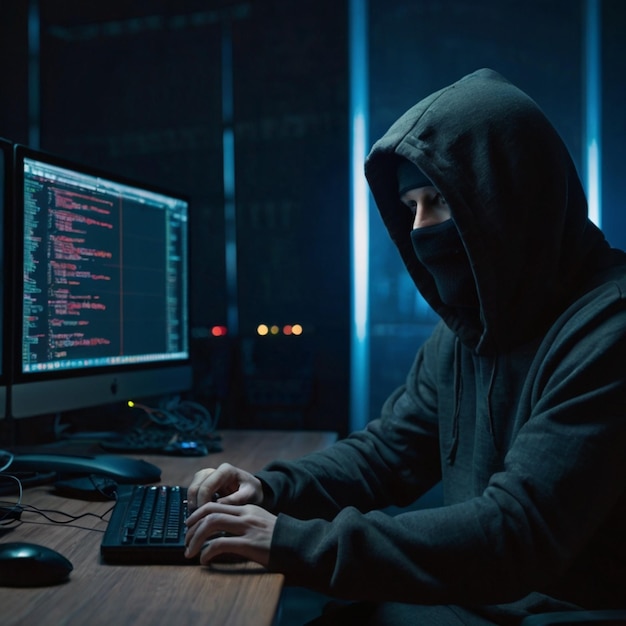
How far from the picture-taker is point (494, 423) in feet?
3.43

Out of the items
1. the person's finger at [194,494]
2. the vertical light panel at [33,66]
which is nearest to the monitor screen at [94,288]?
the person's finger at [194,494]

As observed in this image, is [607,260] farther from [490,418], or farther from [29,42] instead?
[29,42]

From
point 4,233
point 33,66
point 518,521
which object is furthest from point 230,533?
point 33,66

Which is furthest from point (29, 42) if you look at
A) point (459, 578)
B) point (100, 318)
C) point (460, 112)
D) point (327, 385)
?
point (459, 578)

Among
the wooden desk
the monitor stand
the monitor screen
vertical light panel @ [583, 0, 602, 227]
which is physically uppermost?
vertical light panel @ [583, 0, 602, 227]

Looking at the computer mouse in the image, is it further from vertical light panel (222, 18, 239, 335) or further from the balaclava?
vertical light panel (222, 18, 239, 335)

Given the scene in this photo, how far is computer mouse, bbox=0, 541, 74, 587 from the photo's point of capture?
69 cm

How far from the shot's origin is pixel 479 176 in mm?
994

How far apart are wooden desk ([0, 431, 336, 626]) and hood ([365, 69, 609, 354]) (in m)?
0.55

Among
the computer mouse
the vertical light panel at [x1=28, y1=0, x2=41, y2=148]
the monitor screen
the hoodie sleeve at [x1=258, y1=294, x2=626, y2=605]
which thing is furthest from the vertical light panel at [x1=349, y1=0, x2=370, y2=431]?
the computer mouse

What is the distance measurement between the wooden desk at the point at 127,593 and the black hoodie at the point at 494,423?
7 centimetres

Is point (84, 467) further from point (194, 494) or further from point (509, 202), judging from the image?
point (509, 202)

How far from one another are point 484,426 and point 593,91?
1.54m

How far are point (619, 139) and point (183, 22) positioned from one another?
4.79 ft
